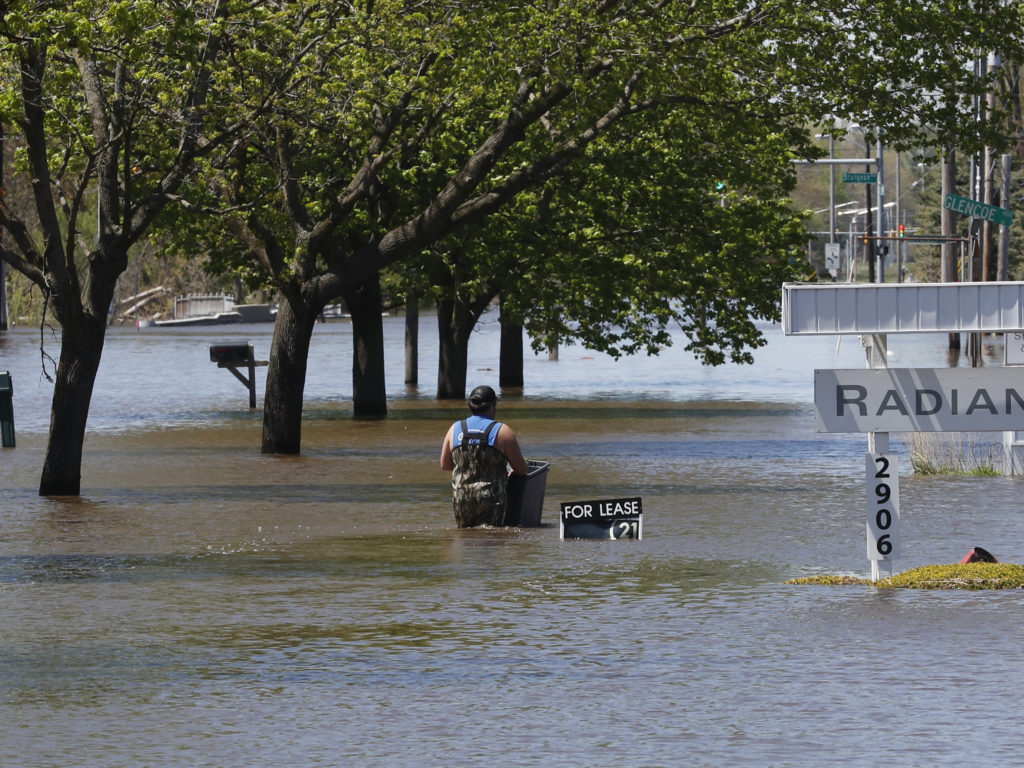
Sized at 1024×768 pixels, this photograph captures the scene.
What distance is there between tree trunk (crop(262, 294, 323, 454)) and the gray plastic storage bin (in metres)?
9.79

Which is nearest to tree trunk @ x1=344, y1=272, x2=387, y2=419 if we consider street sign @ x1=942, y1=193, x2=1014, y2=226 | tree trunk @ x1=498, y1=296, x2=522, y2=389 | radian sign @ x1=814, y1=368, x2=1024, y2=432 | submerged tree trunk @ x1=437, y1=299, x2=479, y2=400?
submerged tree trunk @ x1=437, y1=299, x2=479, y2=400

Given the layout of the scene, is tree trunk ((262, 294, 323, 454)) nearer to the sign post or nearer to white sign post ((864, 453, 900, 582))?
the sign post

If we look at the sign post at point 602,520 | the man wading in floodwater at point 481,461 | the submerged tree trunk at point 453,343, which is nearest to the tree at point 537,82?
the man wading in floodwater at point 481,461

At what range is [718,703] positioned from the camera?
30.3 ft

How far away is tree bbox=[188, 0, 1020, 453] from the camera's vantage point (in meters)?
23.0

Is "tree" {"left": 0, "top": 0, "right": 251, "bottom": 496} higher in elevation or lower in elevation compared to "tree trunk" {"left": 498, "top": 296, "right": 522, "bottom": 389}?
higher

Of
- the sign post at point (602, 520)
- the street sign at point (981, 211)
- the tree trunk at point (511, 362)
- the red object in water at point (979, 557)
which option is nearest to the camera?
the red object in water at point (979, 557)

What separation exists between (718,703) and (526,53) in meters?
14.8

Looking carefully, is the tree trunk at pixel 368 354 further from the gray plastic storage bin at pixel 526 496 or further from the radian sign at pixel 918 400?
the radian sign at pixel 918 400

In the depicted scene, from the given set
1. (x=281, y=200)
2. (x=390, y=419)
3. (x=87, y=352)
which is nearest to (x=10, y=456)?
(x=281, y=200)

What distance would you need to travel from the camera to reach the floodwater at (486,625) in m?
8.55

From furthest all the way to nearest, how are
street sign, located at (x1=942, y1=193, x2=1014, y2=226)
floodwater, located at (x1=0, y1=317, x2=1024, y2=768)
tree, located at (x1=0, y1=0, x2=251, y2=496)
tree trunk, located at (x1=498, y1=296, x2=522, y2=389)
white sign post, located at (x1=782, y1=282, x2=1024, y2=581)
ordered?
1. tree trunk, located at (x1=498, y1=296, x2=522, y2=389)
2. street sign, located at (x1=942, y1=193, x2=1014, y2=226)
3. tree, located at (x1=0, y1=0, x2=251, y2=496)
4. white sign post, located at (x1=782, y1=282, x2=1024, y2=581)
5. floodwater, located at (x1=0, y1=317, x2=1024, y2=768)

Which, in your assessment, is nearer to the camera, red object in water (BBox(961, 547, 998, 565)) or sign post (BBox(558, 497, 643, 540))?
red object in water (BBox(961, 547, 998, 565))

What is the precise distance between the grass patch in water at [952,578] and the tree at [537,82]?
10714 mm
